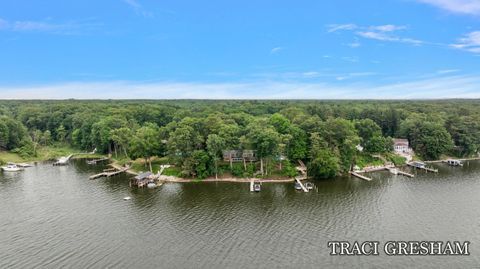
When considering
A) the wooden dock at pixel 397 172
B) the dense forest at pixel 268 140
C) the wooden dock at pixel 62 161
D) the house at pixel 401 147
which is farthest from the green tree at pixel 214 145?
the house at pixel 401 147

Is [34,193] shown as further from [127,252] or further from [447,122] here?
[447,122]

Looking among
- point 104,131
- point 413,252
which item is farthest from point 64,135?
point 413,252

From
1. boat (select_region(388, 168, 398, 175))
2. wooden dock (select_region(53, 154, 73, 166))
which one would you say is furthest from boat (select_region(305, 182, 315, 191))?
wooden dock (select_region(53, 154, 73, 166))

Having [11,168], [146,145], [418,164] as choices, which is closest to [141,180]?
[146,145]

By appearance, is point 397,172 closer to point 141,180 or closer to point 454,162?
point 454,162

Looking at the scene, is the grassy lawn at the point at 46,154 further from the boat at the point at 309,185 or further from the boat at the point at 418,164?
the boat at the point at 418,164

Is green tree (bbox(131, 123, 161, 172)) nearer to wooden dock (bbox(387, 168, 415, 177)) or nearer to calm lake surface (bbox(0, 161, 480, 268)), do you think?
calm lake surface (bbox(0, 161, 480, 268))

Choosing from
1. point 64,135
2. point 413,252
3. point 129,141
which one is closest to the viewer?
point 413,252
